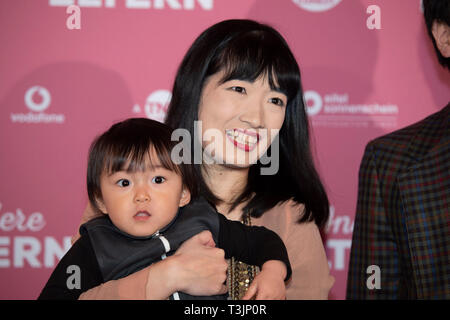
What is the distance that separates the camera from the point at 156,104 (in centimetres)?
201

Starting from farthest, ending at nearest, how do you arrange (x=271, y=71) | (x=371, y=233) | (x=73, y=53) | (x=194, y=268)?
1. (x=73, y=53)
2. (x=271, y=71)
3. (x=371, y=233)
4. (x=194, y=268)

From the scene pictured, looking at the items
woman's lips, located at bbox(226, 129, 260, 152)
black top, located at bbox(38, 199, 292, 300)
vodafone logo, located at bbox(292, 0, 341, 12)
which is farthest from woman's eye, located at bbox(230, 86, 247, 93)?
vodafone logo, located at bbox(292, 0, 341, 12)

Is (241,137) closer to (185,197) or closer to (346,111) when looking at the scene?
(185,197)

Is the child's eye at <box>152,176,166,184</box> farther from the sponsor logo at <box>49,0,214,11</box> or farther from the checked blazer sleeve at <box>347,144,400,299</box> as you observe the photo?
the sponsor logo at <box>49,0,214,11</box>

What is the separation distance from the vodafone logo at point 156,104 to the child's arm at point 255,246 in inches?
29.3

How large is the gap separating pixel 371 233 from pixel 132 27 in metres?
1.19

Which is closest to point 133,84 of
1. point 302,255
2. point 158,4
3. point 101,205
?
point 158,4

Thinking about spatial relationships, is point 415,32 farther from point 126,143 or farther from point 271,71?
point 126,143

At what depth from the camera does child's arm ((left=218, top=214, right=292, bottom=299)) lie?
130 cm

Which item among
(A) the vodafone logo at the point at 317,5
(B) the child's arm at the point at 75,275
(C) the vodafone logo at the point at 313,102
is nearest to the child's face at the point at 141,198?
(B) the child's arm at the point at 75,275

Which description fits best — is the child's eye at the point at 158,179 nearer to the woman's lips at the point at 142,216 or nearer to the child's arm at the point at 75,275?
the woman's lips at the point at 142,216

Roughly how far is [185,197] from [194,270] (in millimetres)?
211

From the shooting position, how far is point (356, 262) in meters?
1.40

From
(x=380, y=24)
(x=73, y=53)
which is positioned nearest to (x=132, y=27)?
(x=73, y=53)
